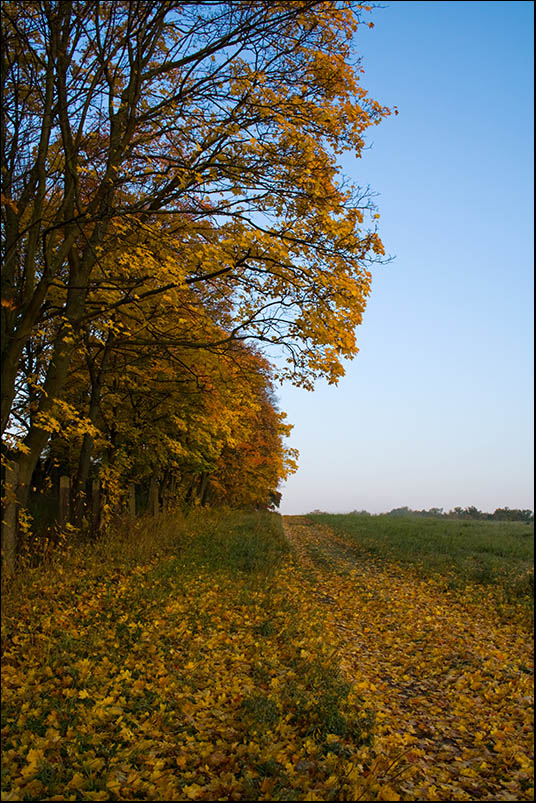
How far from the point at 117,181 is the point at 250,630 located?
754 centimetres

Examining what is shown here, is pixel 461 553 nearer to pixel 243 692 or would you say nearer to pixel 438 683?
pixel 438 683

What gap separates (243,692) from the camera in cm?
543

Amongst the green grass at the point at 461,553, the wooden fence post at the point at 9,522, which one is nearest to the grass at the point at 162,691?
the wooden fence post at the point at 9,522

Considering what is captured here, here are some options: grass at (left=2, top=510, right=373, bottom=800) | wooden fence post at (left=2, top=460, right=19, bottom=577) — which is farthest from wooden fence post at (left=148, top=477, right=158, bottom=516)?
wooden fence post at (left=2, top=460, right=19, bottom=577)

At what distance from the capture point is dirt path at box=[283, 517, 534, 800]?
438 cm

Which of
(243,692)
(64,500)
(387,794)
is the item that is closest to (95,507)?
(64,500)

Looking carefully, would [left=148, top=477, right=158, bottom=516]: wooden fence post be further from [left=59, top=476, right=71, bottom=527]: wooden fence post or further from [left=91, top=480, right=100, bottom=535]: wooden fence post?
[left=59, top=476, right=71, bottom=527]: wooden fence post

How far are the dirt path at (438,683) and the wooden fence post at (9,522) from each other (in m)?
5.10

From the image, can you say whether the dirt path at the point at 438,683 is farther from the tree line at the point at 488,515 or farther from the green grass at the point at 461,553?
the tree line at the point at 488,515

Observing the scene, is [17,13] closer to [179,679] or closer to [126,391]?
[126,391]

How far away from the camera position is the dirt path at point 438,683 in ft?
14.4

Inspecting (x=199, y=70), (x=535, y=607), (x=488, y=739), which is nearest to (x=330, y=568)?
(x=535, y=607)

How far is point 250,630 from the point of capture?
296 inches

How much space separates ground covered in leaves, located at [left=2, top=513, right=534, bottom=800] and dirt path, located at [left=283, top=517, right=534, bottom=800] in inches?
1.1
